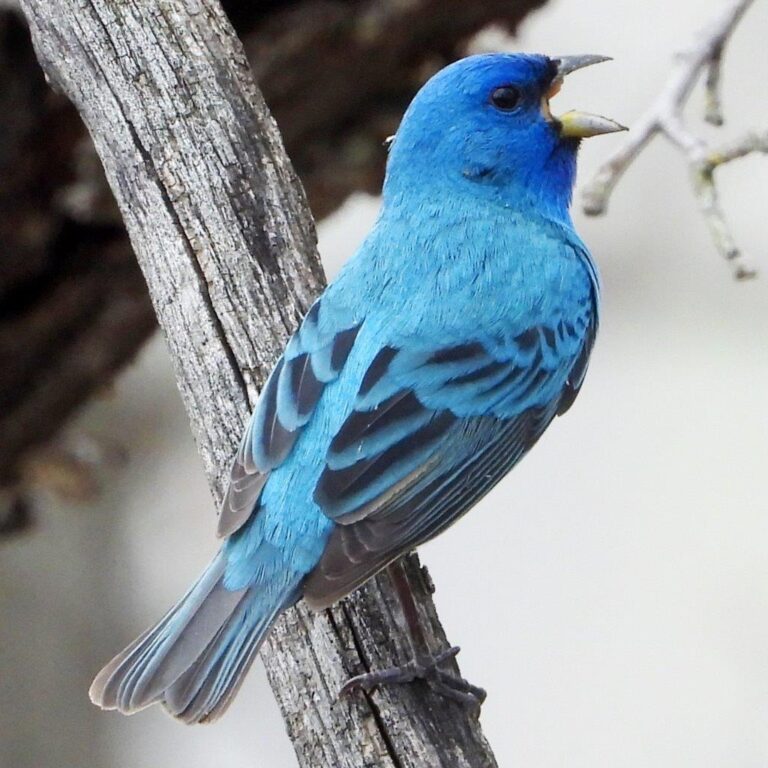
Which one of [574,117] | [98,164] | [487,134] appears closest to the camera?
[487,134]

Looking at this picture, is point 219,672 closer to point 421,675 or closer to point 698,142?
point 421,675

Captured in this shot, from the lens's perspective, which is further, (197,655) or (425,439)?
(425,439)

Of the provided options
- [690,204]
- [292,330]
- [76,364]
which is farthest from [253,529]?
[690,204]


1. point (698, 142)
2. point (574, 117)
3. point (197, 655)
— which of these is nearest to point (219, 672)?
point (197, 655)

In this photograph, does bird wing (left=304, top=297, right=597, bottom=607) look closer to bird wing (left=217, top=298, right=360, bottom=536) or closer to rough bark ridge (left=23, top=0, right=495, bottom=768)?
bird wing (left=217, top=298, right=360, bottom=536)

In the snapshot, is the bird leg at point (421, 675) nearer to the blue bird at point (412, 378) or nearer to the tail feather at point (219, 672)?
the blue bird at point (412, 378)

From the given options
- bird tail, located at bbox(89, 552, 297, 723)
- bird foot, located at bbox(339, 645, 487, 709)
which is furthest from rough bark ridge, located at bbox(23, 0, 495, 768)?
bird tail, located at bbox(89, 552, 297, 723)

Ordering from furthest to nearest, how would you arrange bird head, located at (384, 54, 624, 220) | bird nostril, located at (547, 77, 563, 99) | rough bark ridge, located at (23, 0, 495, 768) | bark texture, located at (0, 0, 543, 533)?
bark texture, located at (0, 0, 543, 533)
bird nostril, located at (547, 77, 563, 99)
bird head, located at (384, 54, 624, 220)
rough bark ridge, located at (23, 0, 495, 768)

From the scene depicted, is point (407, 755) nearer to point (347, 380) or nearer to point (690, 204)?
point (347, 380)
